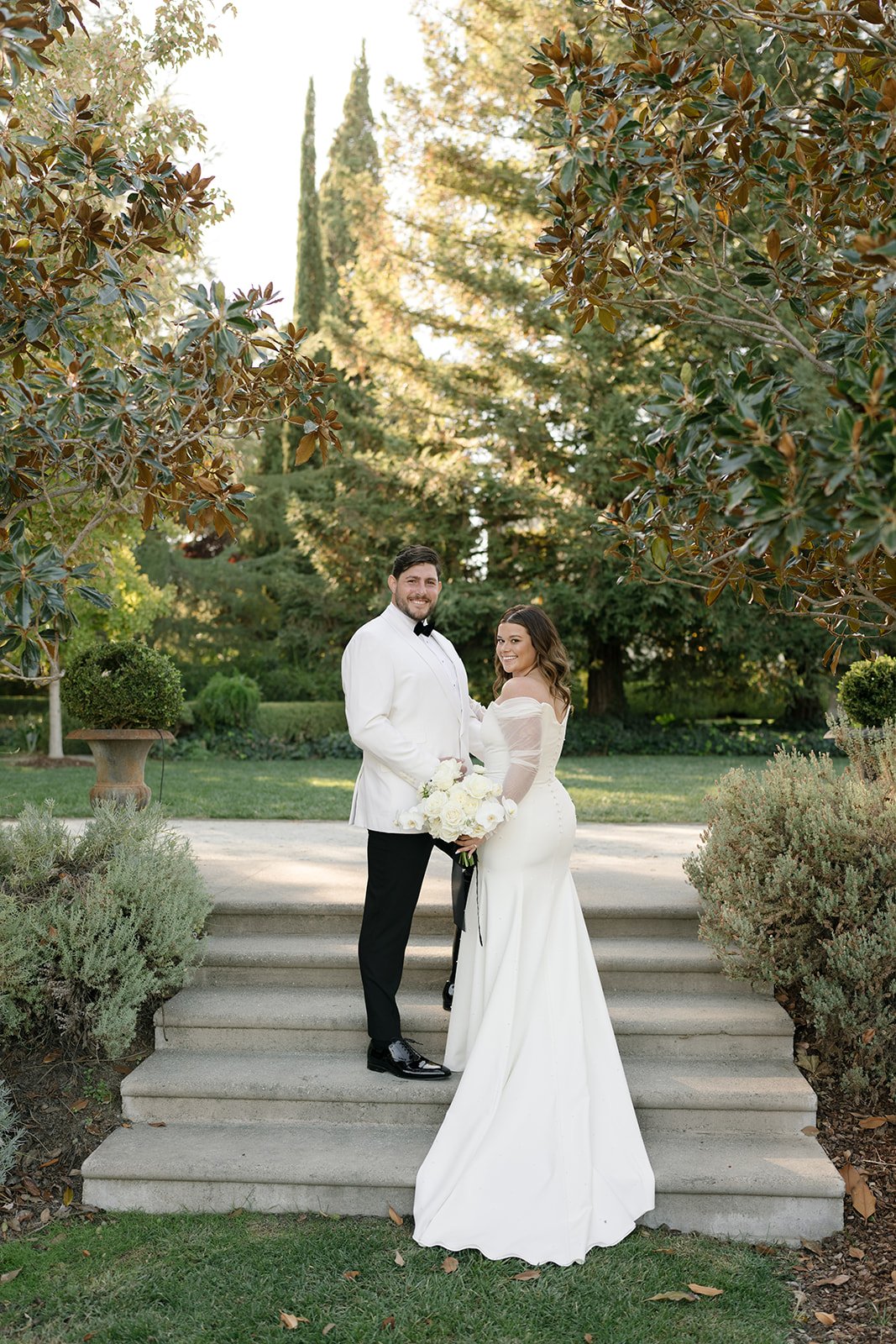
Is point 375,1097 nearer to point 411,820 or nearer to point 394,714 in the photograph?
point 411,820

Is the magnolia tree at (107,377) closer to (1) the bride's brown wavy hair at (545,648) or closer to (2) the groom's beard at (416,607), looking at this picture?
(2) the groom's beard at (416,607)

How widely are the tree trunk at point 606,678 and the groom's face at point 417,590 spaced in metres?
14.3

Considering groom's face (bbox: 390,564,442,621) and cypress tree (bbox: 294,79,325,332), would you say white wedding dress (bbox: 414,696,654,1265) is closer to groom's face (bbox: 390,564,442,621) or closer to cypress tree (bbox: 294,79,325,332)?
groom's face (bbox: 390,564,442,621)

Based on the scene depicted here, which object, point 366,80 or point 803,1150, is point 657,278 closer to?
point 803,1150

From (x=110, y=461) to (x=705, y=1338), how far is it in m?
3.70

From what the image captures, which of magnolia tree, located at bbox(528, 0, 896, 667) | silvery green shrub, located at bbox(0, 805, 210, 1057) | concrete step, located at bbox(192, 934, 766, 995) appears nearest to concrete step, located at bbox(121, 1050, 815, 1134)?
silvery green shrub, located at bbox(0, 805, 210, 1057)

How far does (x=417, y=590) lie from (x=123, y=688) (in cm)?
418

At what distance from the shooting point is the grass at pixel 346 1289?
3273 millimetres

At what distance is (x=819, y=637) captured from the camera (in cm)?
1784

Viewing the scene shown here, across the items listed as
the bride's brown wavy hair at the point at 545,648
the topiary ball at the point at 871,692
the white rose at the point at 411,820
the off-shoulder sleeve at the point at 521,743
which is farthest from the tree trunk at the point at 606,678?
the white rose at the point at 411,820

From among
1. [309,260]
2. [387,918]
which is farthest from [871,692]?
[309,260]

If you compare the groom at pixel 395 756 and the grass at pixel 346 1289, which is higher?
the groom at pixel 395 756

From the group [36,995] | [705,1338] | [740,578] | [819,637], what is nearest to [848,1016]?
[705,1338]

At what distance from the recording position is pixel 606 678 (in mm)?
18812
